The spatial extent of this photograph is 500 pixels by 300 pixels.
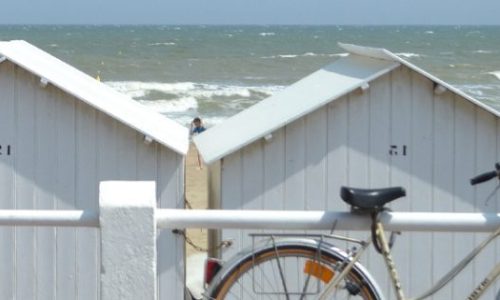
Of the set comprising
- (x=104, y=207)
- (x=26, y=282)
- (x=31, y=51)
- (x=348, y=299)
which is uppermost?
(x=31, y=51)

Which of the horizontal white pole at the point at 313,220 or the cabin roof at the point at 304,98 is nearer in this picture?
the horizontal white pole at the point at 313,220

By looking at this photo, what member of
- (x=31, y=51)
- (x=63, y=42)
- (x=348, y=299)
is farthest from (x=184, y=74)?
(x=348, y=299)

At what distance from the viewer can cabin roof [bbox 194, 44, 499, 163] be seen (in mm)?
8000

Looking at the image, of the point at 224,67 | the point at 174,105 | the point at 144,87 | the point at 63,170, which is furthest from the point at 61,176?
the point at 224,67

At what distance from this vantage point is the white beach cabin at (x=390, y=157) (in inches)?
316

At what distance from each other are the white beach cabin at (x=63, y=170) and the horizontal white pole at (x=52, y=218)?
389 cm

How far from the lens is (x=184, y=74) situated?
160ft

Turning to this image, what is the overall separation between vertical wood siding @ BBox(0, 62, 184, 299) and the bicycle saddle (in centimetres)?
403

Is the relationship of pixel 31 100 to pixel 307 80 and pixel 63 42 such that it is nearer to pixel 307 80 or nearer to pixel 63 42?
pixel 307 80

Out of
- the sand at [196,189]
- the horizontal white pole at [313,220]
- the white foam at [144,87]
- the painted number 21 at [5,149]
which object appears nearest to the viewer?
the horizontal white pole at [313,220]

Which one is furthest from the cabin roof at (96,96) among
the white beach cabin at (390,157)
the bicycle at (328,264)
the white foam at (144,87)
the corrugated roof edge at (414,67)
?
the white foam at (144,87)

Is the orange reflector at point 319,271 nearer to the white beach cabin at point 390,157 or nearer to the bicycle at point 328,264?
the bicycle at point 328,264

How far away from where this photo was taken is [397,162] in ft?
26.5

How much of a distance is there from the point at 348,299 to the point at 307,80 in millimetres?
5250
